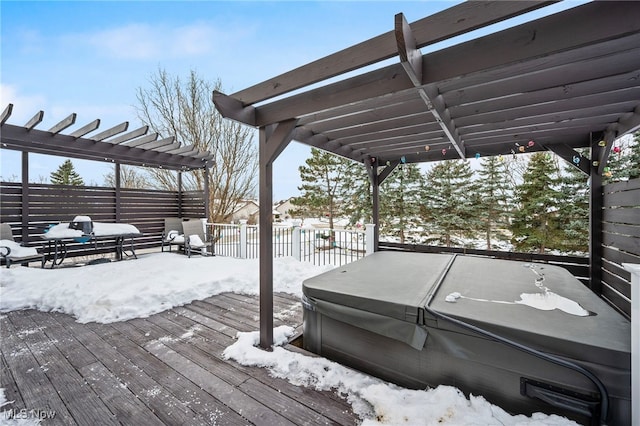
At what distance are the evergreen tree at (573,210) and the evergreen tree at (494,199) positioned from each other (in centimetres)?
126

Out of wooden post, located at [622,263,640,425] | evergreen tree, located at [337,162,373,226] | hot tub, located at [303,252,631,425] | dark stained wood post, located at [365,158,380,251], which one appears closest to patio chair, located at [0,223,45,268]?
hot tub, located at [303,252,631,425]

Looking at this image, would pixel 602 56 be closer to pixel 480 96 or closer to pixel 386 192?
pixel 480 96

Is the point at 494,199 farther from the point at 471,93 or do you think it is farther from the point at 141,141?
the point at 141,141

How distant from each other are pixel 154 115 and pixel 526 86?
11.2m

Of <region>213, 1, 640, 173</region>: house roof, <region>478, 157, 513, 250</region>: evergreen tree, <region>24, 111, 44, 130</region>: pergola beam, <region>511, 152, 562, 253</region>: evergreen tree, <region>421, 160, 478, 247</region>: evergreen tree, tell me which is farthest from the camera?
<region>421, 160, 478, 247</region>: evergreen tree

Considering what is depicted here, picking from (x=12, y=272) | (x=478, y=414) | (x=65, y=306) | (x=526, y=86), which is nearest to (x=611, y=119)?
(x=526, y=86)

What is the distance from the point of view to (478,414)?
4.99 ft

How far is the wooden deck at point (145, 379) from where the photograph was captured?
160cm

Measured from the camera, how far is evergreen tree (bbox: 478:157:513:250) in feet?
27.6

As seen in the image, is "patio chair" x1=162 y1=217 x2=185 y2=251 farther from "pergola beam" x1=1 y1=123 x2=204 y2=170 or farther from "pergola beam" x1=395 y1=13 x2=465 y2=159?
"pergola beam" x1=395 y1=13 x2=465 y2=159

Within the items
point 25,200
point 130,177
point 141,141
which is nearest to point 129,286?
point 141,141

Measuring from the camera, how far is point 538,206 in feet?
24.9

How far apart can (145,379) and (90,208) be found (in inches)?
258

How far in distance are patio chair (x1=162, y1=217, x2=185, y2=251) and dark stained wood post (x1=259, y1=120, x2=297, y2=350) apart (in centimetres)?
537
